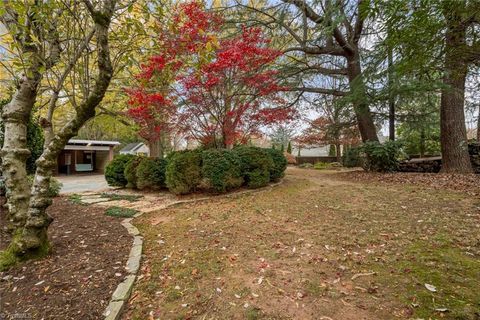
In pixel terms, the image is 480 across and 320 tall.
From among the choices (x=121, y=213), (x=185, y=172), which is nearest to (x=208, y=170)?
(x=185, y=172)

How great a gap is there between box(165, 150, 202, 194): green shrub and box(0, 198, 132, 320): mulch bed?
2431mm

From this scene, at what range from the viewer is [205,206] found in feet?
16.0

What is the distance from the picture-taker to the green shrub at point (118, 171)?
24.7ft

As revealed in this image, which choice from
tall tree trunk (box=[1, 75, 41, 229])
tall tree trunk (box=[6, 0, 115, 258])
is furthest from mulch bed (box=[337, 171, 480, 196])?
→ tall tree trunk (box=[1, 75, 41, 229])

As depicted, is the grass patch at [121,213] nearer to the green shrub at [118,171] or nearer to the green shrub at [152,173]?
the green shrub at [152,173]

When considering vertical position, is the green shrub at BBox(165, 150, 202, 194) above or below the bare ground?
above

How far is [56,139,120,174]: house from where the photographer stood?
14859mm

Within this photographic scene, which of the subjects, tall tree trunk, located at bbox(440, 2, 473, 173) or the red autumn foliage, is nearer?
the red autumn foliage

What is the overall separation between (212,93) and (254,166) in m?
2.13

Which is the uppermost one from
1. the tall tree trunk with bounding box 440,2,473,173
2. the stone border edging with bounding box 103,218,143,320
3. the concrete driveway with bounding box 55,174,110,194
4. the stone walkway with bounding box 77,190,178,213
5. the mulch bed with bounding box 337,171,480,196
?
the tall tree trunk with bounding box 440,2,473,173

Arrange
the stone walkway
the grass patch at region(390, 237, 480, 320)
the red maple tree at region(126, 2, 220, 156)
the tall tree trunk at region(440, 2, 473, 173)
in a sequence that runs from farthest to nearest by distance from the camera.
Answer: the tall tree trunk at region(440, 2, 473, 173), the red maple tree at region(126, 2, 220, 156), the stone walkway, the grass patch at region(390, 237, 480, 320)

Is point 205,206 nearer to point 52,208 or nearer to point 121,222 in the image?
point 121,222

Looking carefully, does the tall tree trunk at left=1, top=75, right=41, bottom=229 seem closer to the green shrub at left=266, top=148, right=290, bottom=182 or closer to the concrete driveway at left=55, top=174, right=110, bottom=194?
the green shrub at left=266, top=148, right=290, bottom=182

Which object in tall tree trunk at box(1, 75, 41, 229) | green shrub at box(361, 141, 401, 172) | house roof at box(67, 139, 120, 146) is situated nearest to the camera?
tall tree trunk at box(1, 75, 41, 229)
